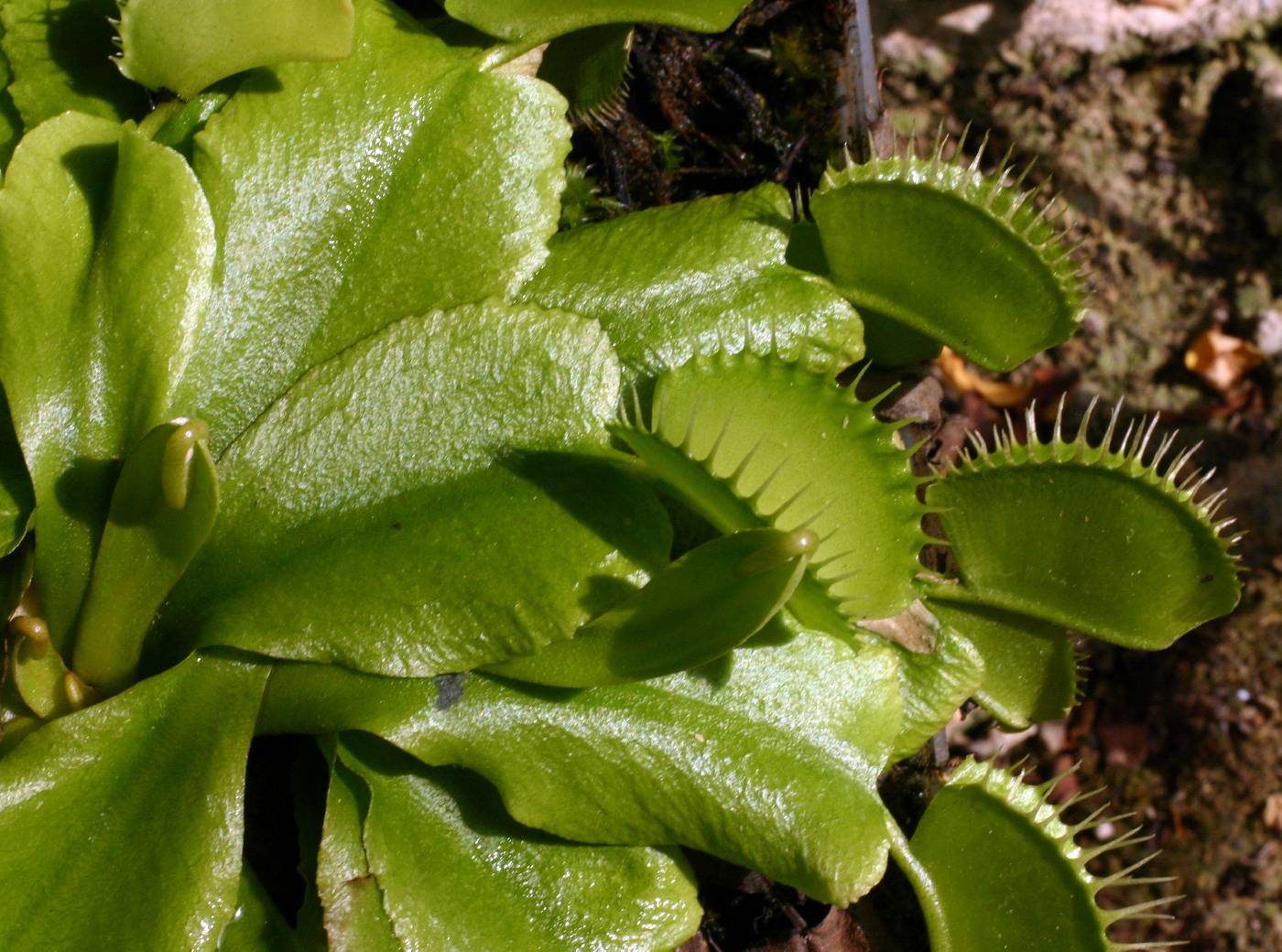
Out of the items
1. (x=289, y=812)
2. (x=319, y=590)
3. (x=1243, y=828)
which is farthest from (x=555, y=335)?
(x=1243, y=828)

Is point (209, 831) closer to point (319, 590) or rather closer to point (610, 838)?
point (319, 590)

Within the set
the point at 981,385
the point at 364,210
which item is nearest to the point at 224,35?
the point at 364,210

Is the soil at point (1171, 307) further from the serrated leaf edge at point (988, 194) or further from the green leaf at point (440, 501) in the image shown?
the green leaf at point (440, 501)

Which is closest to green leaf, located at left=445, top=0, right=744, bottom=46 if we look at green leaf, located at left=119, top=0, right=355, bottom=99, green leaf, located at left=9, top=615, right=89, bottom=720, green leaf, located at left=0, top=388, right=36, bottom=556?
green leaf, located at left=119, top=0, right=355, bottom=99

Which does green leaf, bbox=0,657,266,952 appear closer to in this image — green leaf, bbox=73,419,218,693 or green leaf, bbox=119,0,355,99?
green leaf, bbox=73,419,218,693

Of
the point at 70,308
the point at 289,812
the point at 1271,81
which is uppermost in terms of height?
the point at 1271,81
